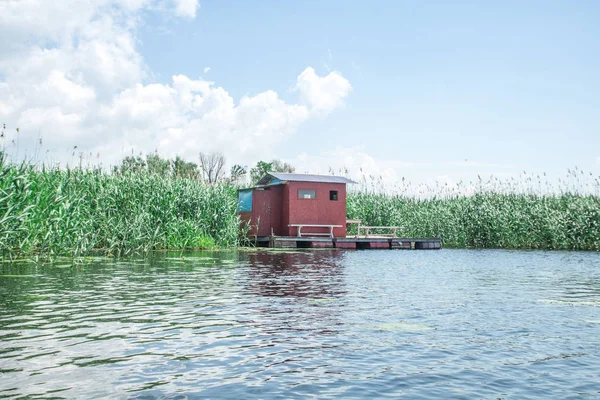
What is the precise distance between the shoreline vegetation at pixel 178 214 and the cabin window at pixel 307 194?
3481 millimetres

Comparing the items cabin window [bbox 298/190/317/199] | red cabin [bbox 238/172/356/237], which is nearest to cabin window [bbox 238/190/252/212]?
red cabin [bbox 238/172/356/237]

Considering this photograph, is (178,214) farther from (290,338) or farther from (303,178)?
(290,338)

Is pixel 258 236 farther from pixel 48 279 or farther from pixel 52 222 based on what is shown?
pixel 48 279

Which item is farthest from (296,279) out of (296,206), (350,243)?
(350,243)

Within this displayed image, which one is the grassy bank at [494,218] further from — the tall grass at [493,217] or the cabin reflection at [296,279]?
the cabin reflection at [296,279]

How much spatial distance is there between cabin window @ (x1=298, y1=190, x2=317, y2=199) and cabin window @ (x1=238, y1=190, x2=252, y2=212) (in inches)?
103

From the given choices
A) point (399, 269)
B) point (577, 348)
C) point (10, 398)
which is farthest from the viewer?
point (399, 269)

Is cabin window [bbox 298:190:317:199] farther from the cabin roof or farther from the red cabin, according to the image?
the cabin roof

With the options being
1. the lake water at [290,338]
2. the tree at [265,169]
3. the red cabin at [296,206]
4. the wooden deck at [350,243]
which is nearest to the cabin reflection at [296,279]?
the lake water at [290,338]

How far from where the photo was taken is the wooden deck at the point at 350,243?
2833 cm

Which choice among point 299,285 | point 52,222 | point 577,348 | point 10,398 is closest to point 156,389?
point 10,398

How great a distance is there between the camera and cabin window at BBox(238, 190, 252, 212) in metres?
29.7

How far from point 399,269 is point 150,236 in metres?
8.83

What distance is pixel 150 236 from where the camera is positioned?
20.2m
